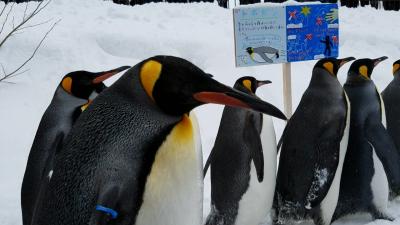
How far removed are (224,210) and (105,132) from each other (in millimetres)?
1537

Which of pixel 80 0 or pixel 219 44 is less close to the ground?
pixel 80 0

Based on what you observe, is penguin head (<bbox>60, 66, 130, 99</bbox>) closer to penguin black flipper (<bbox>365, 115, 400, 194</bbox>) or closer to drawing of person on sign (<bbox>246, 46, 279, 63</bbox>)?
penguin black flipper (<bbox>365, 115, 400, 194</bbox>)

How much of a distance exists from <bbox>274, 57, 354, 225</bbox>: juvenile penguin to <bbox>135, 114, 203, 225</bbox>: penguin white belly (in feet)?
4.68

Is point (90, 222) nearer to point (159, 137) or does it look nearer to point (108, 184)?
point (108, 184)

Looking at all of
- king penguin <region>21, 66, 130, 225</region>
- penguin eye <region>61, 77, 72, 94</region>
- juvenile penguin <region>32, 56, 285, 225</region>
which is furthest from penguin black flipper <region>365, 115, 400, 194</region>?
juvenile penguin <region>32, 56, 285, 225</region>

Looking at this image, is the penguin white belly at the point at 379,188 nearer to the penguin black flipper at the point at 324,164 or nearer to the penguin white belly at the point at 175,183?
the penguin black flipper at the point at 324,164

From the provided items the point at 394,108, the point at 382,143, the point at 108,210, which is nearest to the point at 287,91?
the point at 394,108

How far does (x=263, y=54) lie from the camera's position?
4168 millimetres

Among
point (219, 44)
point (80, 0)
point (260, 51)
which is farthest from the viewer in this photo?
point (80, 0)

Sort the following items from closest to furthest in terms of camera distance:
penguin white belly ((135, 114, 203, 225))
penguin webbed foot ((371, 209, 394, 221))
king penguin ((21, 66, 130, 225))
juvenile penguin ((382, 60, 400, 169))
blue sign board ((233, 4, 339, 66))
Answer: penguin white belly ((135, 114, 203, 225))
king penguin ((21, 66, 130, 225))
penguin webbed foot ((371, 209, 394, 221))
juvenile penguin ((382, 60, 400, 169))
blue sign board ((233, 4, 339, 66))

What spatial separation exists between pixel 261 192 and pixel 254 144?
29 centimetres

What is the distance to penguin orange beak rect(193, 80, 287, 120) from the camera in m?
1.25

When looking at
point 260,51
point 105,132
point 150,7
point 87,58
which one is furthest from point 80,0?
point 105,132

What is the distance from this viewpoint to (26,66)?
5.25 meters
